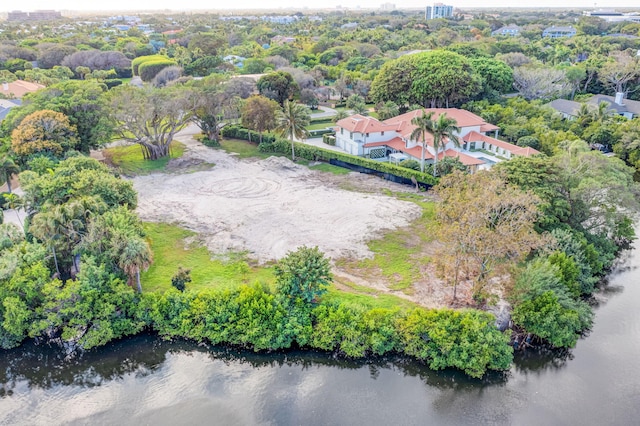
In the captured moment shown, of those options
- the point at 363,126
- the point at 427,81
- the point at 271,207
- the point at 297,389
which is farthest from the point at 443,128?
the point at 297,389

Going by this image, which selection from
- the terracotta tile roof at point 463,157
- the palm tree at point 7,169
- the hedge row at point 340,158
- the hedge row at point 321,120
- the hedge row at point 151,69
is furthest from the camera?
the hedge row at point 151,69

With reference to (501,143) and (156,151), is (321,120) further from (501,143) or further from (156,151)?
(501,143)

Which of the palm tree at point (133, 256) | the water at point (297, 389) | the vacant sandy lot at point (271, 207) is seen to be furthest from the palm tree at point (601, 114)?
the palm tree at point (133, 256)

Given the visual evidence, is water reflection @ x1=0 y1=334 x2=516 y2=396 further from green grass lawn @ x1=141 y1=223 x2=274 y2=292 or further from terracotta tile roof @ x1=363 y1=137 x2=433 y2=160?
terracotta tile roof @ x1=363 y1=137 x2=433 y2=160

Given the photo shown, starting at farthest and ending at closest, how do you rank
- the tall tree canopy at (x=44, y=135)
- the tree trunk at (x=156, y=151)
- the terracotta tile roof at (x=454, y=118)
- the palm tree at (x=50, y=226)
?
the terracotta tile roof at (x=454, y=118) < the tree trunk at (x=156, y=151) < the tall tree canopy at (x=44, y=135) < the palm tree at (x=50, y=226)

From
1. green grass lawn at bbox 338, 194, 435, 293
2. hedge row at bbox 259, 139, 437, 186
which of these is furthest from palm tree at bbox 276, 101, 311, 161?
green grass lawn at bbox 338, 194, 435, 293

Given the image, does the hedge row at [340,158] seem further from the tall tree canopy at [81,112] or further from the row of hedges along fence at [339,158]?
the tall tree canopy at [81,112]

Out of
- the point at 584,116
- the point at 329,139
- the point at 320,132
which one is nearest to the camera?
the point at 584,116
